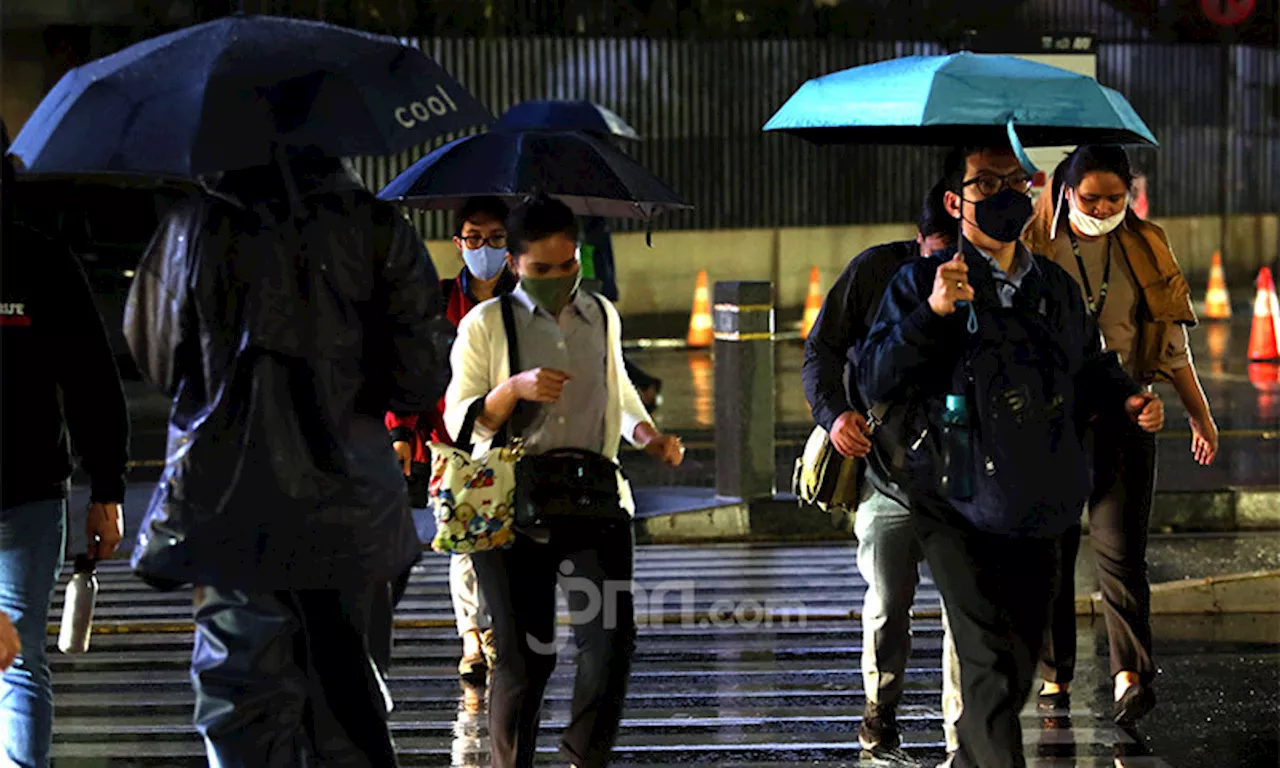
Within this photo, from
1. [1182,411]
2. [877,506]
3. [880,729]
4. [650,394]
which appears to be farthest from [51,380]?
[1182,411]

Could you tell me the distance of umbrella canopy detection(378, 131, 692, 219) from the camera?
7.08 m

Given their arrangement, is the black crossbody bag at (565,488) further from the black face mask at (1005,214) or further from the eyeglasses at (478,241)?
the eyeglasses at (478,241)

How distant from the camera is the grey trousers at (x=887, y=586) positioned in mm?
6762

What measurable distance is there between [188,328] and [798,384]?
13934 mm

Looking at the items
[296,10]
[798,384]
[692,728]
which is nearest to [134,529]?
[692,728]

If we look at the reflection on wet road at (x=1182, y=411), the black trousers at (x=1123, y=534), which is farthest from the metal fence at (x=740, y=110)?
the black trousers at (x=1123, y=534)

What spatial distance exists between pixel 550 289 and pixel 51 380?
135cm

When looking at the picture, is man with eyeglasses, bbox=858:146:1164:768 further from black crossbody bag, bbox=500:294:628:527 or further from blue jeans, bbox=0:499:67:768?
blue jeans, bbox=0:499:67:768

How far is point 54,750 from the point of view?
23.4ft

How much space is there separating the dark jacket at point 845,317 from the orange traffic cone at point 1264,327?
12888 mm

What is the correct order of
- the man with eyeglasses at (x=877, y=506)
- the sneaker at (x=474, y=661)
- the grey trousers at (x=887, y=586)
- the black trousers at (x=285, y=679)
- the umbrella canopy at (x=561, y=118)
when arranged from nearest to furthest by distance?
the black trousers at (x=285, y=679) < the man with eyeglasses at (x=877, y=506) < the grey trousers at (x=887, y=586) < the sneaker at (x=474, y=661) < the umbrella canopy at (x=561, y=118)

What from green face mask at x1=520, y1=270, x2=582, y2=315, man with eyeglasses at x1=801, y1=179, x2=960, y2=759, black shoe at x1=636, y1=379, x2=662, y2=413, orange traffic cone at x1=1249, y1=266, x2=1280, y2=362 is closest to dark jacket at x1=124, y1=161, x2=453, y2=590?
green face mask at x1=520, y1=270, x2=582, y2=315

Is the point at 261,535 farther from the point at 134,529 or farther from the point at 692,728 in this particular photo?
the point at 134,529

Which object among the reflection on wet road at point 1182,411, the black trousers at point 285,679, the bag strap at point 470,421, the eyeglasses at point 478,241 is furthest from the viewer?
the reflection on wet road at point 1182,411
